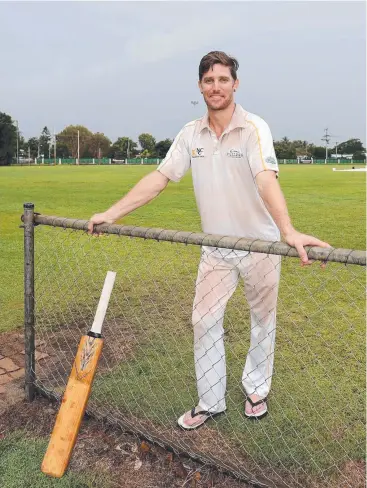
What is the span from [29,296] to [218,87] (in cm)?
180

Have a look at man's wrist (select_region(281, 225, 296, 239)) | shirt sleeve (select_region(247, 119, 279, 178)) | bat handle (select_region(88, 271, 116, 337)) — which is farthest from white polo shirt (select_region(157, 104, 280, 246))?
bat handle (select_region(88, 271, 116, 337))

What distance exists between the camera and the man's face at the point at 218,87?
9.45 feet

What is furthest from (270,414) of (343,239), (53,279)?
(343,239)

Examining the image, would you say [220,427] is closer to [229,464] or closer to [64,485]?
[229,464]

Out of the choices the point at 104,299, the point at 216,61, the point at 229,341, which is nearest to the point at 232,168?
the point at 216,61

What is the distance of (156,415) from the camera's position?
3.47 meters

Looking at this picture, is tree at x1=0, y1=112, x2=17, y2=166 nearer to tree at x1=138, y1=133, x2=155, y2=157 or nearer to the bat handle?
tree at x1=138, y1=133, x2=155, y2=157

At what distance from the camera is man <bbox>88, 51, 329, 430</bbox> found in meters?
2.88

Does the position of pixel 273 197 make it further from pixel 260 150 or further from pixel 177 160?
pixel 177 160

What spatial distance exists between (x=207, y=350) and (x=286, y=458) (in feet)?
2.44

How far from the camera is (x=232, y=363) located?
4.21 metres

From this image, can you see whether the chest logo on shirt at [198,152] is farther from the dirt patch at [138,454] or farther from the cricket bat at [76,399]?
the dirt patch at [138,454]

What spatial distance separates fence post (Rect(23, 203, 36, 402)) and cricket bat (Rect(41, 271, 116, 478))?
831mm

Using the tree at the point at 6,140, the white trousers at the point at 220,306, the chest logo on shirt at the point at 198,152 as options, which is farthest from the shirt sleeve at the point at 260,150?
the tree at the point at 6,140
